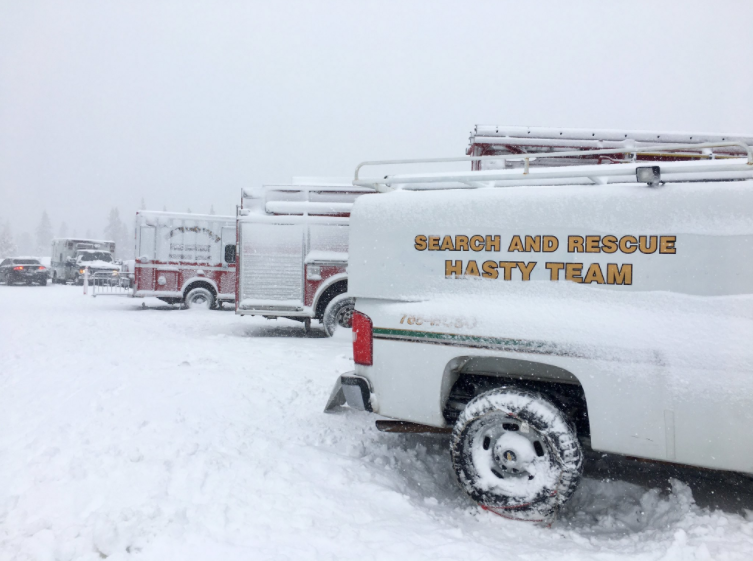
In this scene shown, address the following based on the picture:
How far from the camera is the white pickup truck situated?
9.98ft

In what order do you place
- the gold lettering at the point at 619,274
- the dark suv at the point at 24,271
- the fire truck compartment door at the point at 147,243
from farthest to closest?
the dark suv at the point at 24,271, the fire truck compartment door at the point at 147,243, the gold lettering at the point at 619,274

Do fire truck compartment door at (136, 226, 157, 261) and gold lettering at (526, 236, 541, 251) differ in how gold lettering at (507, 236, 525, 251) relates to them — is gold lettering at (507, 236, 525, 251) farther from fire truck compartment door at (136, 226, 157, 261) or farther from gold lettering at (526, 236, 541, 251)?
fire truck compartment door at (136, 226, 157, 261)

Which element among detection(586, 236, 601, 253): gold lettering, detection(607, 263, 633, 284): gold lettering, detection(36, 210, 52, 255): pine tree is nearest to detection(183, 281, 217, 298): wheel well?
detection(586, 236, 601, 253): gold lettering

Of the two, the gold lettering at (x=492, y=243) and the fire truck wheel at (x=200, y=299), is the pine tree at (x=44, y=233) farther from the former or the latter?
the gold lettering at (x=492, y=243)

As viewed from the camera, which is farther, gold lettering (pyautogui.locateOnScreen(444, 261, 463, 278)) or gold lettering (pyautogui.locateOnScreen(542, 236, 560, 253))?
gold lettering (pyautogui.locateOnScreen(444, 261, 463, 278))

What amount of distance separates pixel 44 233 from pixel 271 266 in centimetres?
11225

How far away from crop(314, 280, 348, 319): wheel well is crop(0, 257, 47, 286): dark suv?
2323cm

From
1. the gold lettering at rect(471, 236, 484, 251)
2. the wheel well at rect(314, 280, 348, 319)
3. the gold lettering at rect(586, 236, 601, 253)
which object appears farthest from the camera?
the wheel well at rect(314, 280, 348, 319)

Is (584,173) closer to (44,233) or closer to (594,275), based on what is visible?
(594,275)

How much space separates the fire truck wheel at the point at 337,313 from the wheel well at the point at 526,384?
21.8 ft

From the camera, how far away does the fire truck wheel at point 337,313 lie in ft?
35.0

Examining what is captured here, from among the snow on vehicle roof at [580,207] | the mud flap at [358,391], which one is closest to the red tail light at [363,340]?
the mud flap at [358,391]

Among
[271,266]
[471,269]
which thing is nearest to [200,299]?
[271,266]

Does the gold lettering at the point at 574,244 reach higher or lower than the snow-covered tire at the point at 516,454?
higher
